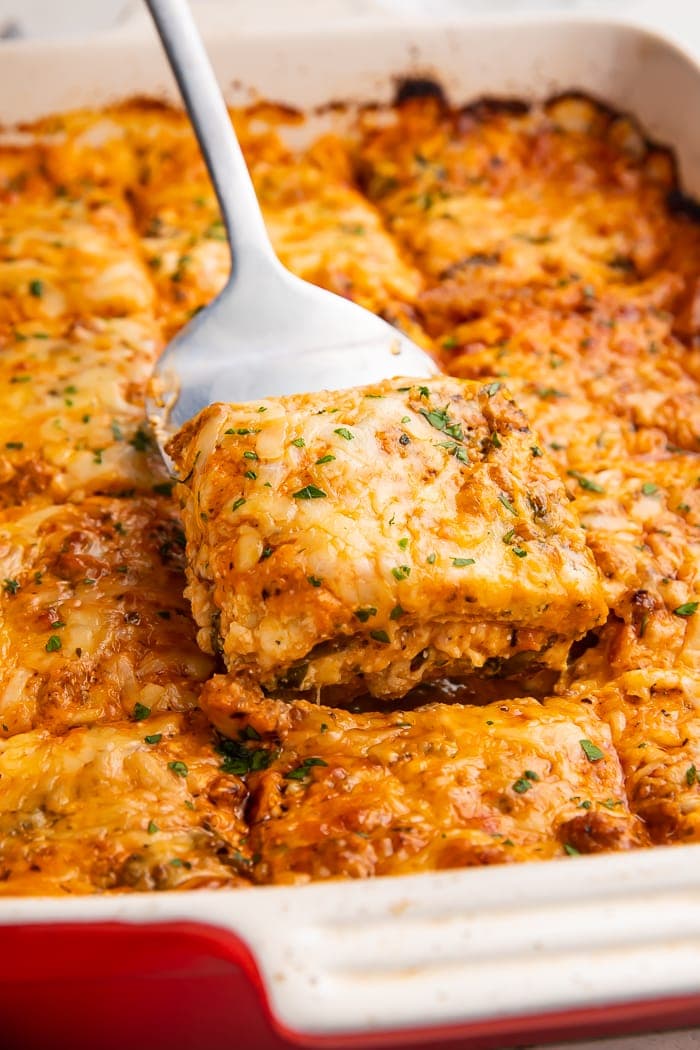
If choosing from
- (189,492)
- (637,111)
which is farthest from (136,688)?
(637,111)

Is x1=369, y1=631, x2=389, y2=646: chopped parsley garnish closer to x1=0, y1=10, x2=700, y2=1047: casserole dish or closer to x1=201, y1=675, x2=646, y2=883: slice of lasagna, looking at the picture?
x1=201, y1=675, x2=646, y2=883: slice of lasagna

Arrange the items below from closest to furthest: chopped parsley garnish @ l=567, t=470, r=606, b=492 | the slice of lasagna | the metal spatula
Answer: the slice of lasagna → chopped parsley garnish @ l=567, t=470, r=606, b=492 → the metal spatula

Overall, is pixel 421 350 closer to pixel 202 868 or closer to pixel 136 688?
pixel 136 688

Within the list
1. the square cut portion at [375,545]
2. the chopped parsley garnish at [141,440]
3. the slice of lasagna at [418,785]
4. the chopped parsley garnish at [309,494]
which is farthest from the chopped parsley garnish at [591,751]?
the chopped parsley garnish at [141,440]

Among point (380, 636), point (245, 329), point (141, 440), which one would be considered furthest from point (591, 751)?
point (245, 329)

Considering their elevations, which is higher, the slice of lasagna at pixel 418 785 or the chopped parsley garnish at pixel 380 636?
the chopped parsley garnish at pixel 380 636

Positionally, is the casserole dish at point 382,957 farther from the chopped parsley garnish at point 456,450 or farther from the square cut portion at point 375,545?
the chopped parsley garnish at point 456,450

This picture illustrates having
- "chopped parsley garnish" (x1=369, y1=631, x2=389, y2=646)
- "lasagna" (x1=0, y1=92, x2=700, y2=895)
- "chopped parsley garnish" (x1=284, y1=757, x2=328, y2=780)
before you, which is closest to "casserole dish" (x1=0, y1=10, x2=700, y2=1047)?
"lasagna" (x1=0, y1=92, x2=700, y2=895)
